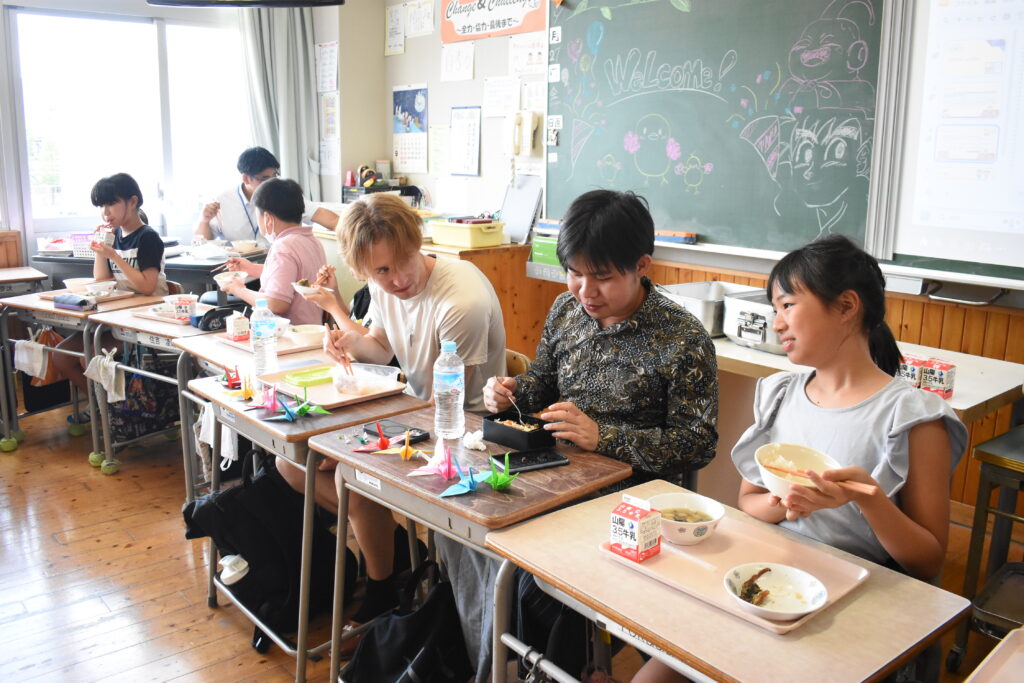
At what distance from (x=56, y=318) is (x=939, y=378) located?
3.66 m

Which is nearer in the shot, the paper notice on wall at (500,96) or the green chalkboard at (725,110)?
the green chalkboard at (725,110)

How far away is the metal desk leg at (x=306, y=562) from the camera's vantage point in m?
2.08

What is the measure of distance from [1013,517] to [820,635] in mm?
1302

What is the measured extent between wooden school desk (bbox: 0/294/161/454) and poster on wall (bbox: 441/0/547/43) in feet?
8.33

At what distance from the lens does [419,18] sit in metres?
5.57

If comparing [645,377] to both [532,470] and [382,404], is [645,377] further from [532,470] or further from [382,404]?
[382,404]

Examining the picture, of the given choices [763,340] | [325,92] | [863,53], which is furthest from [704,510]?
[325,92]

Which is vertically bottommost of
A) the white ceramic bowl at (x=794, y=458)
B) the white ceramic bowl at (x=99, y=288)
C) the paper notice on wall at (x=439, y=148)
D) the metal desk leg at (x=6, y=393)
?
the metal desk leg at (x=6, y=393)

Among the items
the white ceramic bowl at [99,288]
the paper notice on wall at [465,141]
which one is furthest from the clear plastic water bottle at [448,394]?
the paper notice on wall at [465,141]

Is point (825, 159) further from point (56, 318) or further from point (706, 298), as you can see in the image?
point (56, 318)

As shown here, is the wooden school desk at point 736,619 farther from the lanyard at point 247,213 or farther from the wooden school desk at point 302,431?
the lanyard at point 247,213

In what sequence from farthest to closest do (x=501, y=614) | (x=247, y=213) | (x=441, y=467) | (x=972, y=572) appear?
(x=247, y=213) → (x=972, y=572) → (x=441, y=467) → (x=501, y=614)

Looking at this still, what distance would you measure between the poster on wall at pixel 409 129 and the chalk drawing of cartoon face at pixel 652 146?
219cm

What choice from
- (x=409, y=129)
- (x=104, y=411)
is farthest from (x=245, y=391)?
(x=409, y=129)
